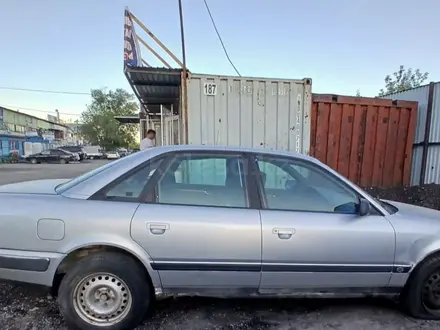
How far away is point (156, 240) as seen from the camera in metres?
2.31

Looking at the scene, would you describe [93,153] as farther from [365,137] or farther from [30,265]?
[30,265]

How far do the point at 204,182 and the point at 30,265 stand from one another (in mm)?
1511

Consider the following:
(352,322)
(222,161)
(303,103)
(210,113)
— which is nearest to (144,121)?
(210,113)

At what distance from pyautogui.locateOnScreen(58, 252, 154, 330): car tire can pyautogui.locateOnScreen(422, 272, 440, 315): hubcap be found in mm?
2420

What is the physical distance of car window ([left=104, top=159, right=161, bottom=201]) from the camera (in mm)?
2400

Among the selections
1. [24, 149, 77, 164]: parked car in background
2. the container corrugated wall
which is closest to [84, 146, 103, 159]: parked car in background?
[24, 149, 77, 164]: parked car in background

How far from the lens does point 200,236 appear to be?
7.66 feet

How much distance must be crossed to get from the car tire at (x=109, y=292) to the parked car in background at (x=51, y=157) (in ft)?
98.7

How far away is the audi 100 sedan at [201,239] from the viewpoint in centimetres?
230

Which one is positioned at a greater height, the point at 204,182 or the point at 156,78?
the point at 156,78

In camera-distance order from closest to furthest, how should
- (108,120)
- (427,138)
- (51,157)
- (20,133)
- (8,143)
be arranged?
(427,138) < (51,157) < (8,143) < (20,133) < (108,120)

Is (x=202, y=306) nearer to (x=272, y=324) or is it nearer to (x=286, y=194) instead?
(x=272, y=324)

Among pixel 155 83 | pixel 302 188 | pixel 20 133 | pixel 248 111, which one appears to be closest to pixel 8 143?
pixel 20 133

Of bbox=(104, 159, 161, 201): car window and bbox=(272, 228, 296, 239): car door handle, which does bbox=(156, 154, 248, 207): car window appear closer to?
bbox=(104, 159, 161, 201): car window
